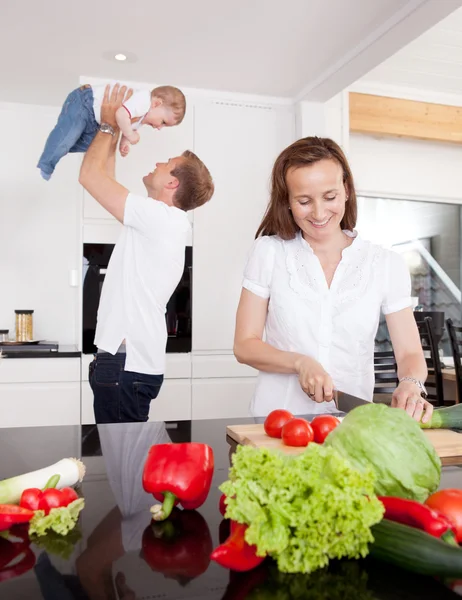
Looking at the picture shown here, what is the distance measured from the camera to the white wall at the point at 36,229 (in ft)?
12.4

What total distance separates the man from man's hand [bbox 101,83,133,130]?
30 cm

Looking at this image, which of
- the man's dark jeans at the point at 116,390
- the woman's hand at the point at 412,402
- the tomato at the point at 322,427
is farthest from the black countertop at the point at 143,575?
the man's dark jeans at the point at 116,390

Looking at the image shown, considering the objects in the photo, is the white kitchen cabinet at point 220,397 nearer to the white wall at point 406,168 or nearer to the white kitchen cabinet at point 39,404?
the white kitchen cabinet at point 39,404

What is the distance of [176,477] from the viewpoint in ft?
2.45

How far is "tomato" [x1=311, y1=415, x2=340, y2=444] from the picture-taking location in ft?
3.48

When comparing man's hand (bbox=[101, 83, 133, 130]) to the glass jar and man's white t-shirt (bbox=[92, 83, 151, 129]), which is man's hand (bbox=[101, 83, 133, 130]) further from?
the glass jar

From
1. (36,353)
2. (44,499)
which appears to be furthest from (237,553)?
(36,353)

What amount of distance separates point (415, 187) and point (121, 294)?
3.18 metres

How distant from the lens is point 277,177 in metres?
1.66

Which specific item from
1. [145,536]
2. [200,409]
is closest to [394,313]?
[145,536]

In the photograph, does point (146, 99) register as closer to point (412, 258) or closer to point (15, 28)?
point (15, 28)

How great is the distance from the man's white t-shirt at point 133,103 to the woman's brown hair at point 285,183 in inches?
46.3

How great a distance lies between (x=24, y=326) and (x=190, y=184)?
5.08 ft

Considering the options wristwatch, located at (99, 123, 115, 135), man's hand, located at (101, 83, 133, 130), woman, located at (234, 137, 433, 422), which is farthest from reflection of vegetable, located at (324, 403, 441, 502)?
man's hand, located at (101, 83, 133, 130)
